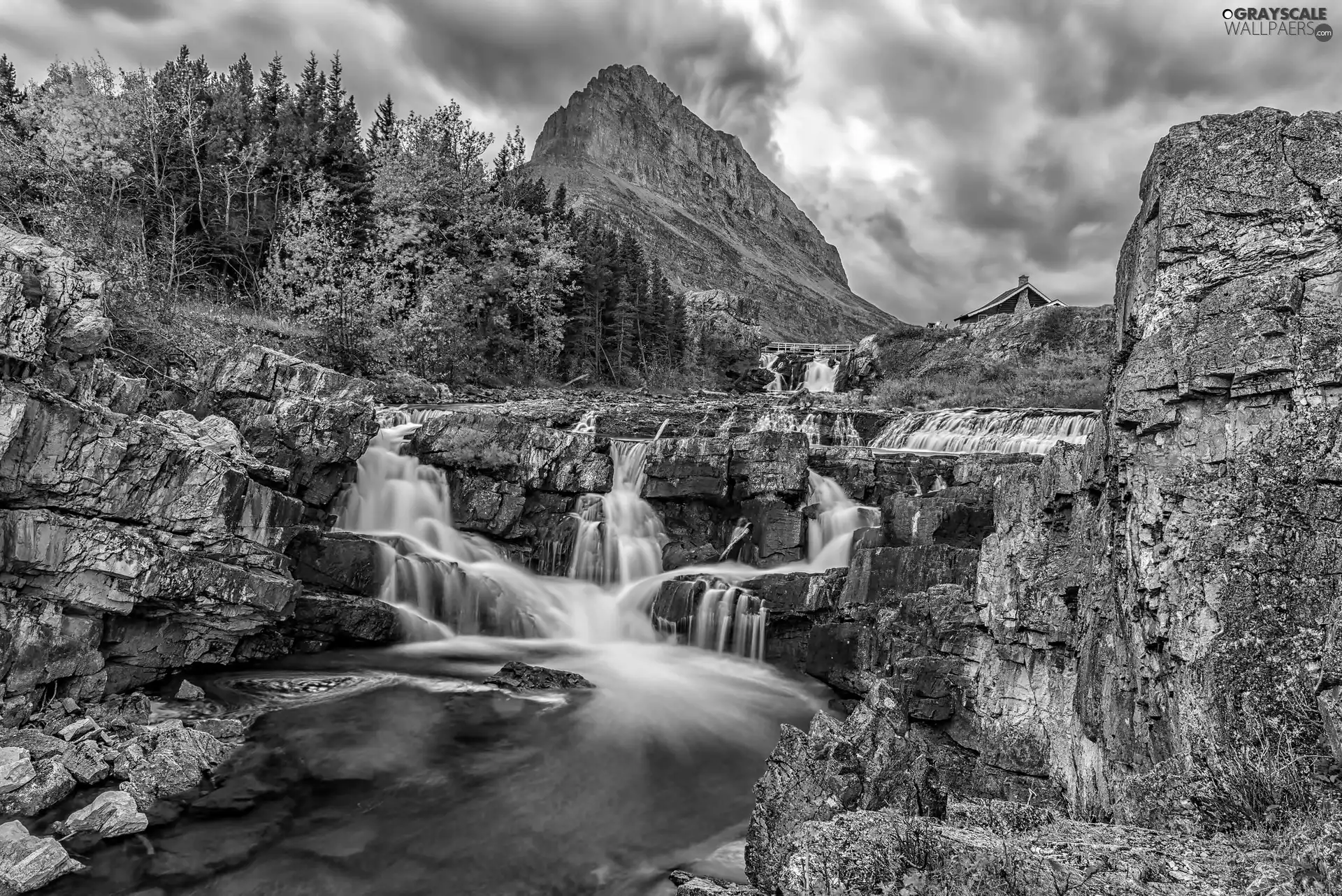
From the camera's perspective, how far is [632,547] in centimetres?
1888

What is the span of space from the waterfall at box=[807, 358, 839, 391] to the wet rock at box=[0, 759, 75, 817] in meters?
49.9

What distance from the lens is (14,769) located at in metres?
7.64

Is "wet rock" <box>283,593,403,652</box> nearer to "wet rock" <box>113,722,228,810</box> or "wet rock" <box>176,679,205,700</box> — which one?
"wet rock" <box>176,679,205,700</box>

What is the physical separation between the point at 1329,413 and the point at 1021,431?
21.4 meters

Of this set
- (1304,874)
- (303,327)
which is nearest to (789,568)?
(1304,874)

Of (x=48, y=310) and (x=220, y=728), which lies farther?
(x=48, y=310)

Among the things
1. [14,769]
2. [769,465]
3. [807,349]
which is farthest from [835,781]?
[807,349]

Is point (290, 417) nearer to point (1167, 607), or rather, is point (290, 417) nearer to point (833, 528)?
point (833, 528)

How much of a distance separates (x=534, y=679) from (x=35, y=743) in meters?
7.21

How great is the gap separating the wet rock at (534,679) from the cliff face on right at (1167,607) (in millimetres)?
6929

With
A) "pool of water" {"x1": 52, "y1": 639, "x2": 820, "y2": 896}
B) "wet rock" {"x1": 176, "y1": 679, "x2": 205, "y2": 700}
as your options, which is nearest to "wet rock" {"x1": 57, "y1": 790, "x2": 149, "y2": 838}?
"pool of water" {"x1": 52, "y1": 639, "x2": 820, "y2": 896}

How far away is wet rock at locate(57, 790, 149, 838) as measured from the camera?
739 centimetres

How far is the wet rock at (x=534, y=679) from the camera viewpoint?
13188 mm

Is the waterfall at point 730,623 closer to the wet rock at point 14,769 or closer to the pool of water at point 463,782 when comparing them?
the pool of water at point 463,782
